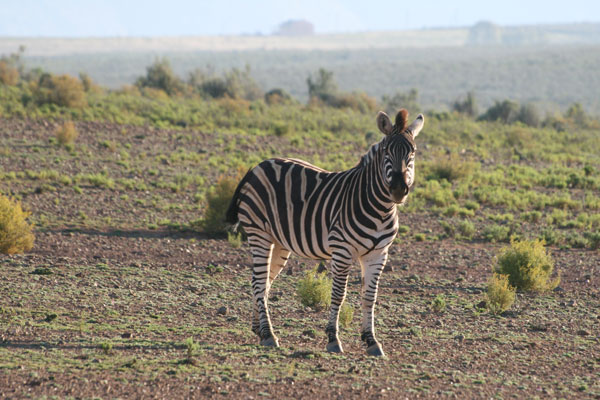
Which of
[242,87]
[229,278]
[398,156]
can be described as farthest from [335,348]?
[242,87]

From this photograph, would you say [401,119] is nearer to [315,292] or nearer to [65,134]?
[315,292]

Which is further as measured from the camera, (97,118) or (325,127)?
(325,127)

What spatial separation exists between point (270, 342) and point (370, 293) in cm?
130

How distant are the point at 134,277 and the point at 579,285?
738 centimetres

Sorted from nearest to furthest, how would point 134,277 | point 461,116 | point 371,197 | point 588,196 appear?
1. point 371,197
2. point 134,277
3. point 588,196
4. point 461,116

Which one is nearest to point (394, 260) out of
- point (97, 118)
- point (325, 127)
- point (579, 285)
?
point (579, 285)

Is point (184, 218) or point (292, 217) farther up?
point (292, 217)

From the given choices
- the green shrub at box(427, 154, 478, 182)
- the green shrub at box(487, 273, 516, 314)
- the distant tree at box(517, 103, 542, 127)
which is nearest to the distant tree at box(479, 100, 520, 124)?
the distant tree at box(517, 103, 542, 127)

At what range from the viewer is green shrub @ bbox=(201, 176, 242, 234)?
16.4 m

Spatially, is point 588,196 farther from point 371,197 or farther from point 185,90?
point 185,90

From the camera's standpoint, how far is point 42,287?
11492 mm

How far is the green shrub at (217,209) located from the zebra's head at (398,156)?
8022 mm

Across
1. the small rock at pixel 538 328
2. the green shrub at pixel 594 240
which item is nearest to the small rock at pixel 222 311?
the small rock at pixel 538 328

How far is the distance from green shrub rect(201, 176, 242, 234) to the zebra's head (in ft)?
26.3
